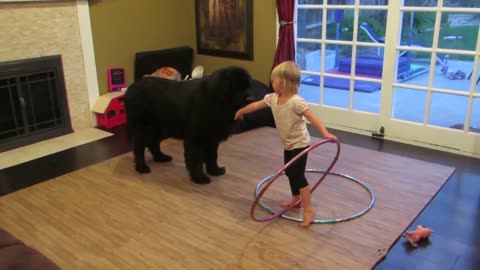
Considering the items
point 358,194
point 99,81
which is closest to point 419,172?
point 358,194

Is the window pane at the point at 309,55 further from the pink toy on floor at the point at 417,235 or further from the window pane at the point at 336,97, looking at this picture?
the pink toy on floor at the point at 417,235

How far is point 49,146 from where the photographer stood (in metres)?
3.86

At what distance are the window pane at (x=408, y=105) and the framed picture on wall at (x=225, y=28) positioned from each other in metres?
1.63

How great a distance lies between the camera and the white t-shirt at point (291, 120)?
92.9 inches

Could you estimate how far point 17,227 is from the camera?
2.52 meters

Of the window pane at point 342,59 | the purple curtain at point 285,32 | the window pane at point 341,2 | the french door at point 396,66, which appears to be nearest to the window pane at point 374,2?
the french door at point 396,66

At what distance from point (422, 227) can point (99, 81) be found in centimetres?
342

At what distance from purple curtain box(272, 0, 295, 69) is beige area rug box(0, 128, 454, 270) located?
1276 mm

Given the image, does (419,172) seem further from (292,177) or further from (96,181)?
(96,181)

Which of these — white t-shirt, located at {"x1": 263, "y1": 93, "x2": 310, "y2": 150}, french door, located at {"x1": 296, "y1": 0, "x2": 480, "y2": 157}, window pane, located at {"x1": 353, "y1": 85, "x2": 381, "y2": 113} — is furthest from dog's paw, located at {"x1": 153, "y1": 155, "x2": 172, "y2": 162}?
window pane, located at {"x1": 353, "y1": 85, "x2": 381, "y2": 113}

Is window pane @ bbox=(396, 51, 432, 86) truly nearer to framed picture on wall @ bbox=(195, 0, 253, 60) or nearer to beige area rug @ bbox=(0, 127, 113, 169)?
framed picture on wall @ bbox=(195, 0, 253, 60)

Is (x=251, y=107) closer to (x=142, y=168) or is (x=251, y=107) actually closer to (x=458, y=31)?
(x=142, y=168)

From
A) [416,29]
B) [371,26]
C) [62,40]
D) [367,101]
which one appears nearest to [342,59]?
[371,26]

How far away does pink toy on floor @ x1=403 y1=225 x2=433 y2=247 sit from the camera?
234 cm
